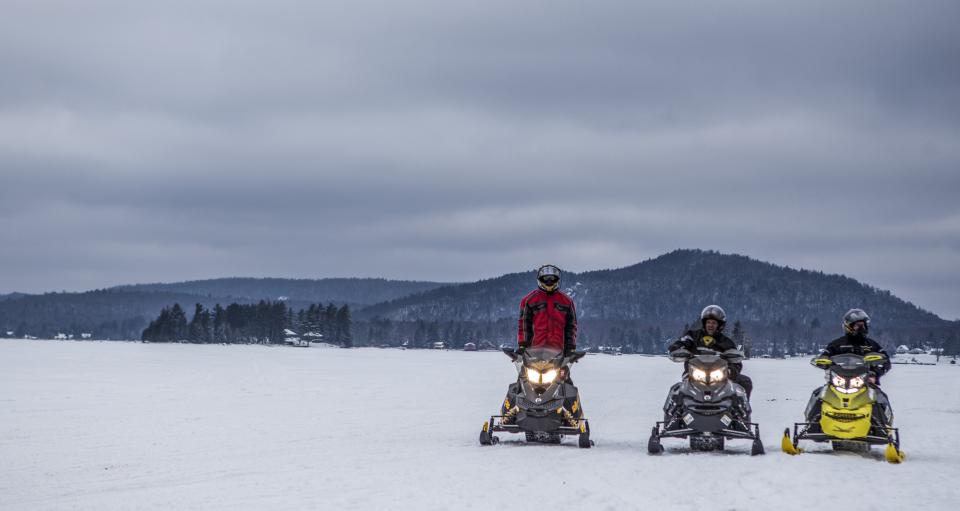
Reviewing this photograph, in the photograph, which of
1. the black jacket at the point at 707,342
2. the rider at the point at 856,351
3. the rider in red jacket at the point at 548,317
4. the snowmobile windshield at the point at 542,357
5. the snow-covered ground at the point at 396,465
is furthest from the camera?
the rider in red jacket at the point at 548,317

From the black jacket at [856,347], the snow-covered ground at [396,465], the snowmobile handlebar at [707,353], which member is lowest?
the snow-covered ground at [396,465]

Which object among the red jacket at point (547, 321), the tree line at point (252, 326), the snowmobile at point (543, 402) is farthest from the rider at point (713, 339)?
the tree line at point (252, 326)

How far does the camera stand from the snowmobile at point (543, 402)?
14555 millimetres

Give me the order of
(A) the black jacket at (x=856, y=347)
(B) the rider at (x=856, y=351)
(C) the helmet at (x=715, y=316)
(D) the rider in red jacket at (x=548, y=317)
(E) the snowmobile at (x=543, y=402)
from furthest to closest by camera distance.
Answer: (D) the rider in red jacket at (x=548, y=317) → (E) the snowmobile at (x=543, y=402) → (C) the helmet at (x=715, y=316) → (A) the black jacket at (x=856, y=347) → (B) the rider at (x=856, y=351)

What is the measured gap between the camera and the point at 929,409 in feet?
84.9

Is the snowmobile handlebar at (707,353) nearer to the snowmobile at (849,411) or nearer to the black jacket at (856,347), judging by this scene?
the snowmobile at (849,411)

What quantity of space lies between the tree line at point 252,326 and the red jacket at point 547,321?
176 meters

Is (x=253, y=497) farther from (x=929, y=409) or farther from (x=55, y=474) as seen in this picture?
(x=929, y=409)

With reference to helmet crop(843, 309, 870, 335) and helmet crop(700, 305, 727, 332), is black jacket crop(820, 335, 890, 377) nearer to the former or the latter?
helmet crop(843, 309, 870, 335)

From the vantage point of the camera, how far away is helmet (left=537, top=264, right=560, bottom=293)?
15.4 meters

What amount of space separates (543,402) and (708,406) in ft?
8.00

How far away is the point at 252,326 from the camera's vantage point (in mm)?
196875

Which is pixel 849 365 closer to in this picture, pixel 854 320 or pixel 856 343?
pixel 856 343

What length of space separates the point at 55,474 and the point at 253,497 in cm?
337
